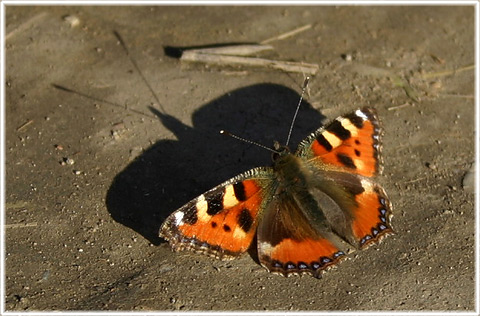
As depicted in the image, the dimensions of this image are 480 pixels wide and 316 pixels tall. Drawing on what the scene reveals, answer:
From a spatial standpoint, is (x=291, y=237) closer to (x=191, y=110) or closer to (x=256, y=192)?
(x=256, y=192)

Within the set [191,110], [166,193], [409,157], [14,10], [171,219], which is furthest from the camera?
[14,10]

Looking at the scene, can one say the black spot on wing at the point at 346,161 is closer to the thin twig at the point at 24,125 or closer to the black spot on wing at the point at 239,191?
the black spot on wing at the point at 239,191

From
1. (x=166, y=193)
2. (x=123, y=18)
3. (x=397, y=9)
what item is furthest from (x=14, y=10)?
(x=397, y=9)

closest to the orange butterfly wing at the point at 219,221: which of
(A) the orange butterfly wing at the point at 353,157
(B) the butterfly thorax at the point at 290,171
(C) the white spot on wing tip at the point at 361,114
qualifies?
(B) the butterfly thorax at the point at 290,171

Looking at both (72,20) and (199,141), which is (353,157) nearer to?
(199,141)

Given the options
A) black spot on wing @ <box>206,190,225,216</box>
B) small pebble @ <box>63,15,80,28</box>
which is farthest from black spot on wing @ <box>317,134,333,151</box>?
small pebble @ <box>63,15,80,28</box>
